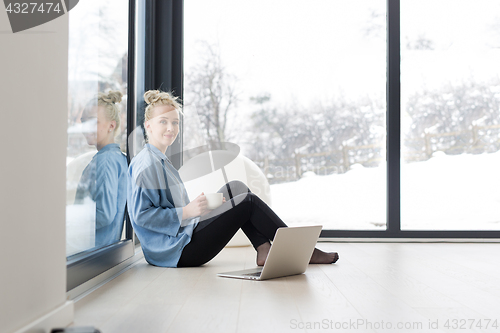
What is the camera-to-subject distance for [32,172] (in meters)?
1.13

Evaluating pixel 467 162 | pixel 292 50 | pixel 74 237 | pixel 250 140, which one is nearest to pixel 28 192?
pixel 74 237

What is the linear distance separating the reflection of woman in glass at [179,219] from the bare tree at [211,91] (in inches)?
52.1

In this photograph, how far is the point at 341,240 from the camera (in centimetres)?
358

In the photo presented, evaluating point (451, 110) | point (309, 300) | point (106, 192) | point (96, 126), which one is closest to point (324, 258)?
point (309, 300)

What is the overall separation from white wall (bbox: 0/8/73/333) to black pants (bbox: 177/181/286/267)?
0.93 meters

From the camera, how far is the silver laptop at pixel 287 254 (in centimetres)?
189

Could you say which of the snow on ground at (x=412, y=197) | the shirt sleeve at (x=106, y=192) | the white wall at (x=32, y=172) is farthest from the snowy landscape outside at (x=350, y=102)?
the white wall at (x=32, y=172)

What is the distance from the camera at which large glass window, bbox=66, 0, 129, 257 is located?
179cm

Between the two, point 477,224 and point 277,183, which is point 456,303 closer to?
point 277,183

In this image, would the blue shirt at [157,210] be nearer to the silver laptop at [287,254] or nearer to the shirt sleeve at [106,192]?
the shirt sleeve at [106,192]

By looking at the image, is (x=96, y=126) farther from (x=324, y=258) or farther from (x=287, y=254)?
(x=324, y=258)

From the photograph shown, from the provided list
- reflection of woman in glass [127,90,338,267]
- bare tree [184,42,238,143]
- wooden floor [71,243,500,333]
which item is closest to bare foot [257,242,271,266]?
reflection of woman in glass [127,90,338,267]

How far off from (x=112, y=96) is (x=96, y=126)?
11.6 inches

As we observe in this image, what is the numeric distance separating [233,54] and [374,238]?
1806 millimetres
